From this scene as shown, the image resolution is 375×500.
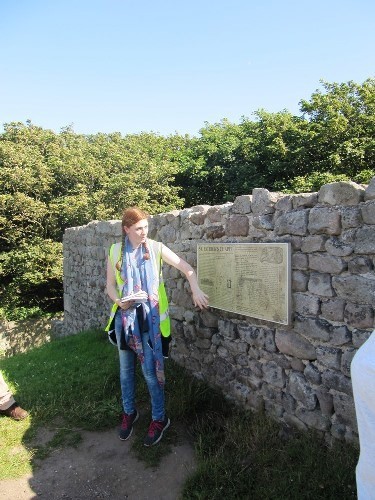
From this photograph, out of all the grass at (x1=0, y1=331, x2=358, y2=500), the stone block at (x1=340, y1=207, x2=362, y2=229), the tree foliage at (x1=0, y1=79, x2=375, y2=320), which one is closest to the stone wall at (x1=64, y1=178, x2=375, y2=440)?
the stone block at (x1=340, y1=207, x2=362, y2=229)

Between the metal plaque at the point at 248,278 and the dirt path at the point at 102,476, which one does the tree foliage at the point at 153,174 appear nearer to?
the metal plaque at the point at 248,278

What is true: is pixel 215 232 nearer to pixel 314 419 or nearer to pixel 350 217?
pixel 350 217

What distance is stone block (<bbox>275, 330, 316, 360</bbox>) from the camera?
2.99 m

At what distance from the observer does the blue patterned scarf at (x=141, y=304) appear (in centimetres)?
Result: 316

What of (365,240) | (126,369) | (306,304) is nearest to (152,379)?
(126,369)

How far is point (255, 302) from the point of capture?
11.1ft

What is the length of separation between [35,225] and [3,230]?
1.10 metres

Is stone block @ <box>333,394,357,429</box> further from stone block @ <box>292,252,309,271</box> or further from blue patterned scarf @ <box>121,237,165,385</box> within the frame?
blue patterned scarf @ <box>121,237,165,385</box>

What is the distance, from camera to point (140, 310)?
3195 mm

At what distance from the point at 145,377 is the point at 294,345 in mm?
1220

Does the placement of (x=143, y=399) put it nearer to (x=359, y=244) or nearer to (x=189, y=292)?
(x=189, y=292)

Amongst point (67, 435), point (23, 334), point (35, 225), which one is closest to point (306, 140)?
point (35, 225)

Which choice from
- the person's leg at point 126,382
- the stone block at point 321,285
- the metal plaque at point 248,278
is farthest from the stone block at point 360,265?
the person's leg at point 126,382

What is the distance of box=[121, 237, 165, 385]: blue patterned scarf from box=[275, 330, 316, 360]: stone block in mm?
985
